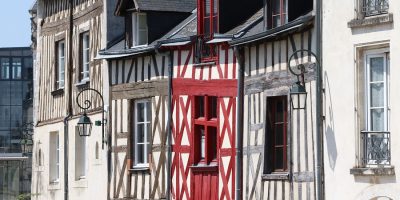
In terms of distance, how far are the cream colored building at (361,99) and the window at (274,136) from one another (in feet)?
5.99

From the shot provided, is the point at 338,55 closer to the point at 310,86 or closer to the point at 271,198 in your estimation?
the point at 310,86

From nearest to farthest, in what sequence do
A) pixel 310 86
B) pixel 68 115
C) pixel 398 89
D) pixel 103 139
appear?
pixel 398 89 → pixel 310 86 → pixel 103 139 → pixel 68 115

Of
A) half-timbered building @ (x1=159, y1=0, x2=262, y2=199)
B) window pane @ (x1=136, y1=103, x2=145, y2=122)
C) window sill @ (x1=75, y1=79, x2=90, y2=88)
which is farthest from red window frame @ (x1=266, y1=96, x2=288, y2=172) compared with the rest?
window sill @ (x1=75, y1=79, x2=90, y2=88)

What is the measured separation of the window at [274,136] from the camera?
820 inches

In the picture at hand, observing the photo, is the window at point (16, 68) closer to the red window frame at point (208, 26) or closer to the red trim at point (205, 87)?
the red trim at point (205, 87)

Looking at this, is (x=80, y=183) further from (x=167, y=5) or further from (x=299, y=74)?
(x=299, y=74)

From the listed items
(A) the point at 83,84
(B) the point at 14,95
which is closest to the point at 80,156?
(A) the point at 83,84

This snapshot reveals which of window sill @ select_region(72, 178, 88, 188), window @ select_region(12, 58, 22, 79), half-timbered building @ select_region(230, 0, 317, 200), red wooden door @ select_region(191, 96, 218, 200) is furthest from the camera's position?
window @ select_region(12, 58, 22, 79)

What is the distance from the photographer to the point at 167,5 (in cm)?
2600

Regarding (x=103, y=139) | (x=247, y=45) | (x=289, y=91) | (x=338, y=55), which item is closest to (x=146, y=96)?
(x=103, y=139)

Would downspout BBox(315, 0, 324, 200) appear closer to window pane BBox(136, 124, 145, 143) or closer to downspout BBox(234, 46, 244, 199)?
downspout BBox(234, 46, 244, 199)

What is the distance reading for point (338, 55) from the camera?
18.7 metres

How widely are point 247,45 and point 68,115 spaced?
342 inches

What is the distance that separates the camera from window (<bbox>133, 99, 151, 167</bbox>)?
2553cm
